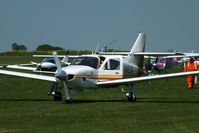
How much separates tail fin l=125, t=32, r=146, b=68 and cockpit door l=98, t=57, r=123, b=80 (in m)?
1.07

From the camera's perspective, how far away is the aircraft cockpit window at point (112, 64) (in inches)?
811

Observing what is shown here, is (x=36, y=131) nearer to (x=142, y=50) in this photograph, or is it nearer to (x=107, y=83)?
(x=107, y=83)

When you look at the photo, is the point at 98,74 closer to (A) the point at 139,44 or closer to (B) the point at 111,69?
(B) the point at 111,69

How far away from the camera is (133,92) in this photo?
797 inches

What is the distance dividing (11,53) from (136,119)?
153820 mm

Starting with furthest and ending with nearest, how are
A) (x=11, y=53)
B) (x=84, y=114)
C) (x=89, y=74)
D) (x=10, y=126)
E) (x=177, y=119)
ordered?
(x=11, y=53) < (x=89, y=74) < (x=84, y=114) < (x=177, y=119) < (x=10, y=126)

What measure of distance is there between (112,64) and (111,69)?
23 cm

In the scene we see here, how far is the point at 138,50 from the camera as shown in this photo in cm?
2333

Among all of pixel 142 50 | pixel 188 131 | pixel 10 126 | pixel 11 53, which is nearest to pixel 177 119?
pixel 188 131

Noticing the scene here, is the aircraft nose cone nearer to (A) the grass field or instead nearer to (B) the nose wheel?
(A) the grass field

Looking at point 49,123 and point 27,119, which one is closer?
point 49,123

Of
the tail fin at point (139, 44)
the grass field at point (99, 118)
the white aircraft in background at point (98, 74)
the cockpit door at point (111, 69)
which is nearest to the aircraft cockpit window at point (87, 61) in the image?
the white aircraft in background at point (98, 74)

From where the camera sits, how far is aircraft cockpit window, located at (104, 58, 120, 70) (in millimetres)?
20594

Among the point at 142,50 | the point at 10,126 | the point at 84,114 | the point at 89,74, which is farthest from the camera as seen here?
the point at 142,50
